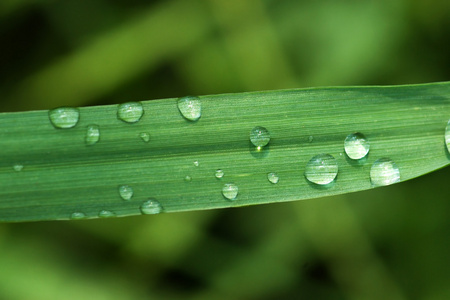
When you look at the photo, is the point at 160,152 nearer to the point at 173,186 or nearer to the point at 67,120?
the point at 173,186

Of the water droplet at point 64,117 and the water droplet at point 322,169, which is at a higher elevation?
the water droplet at point 64,117

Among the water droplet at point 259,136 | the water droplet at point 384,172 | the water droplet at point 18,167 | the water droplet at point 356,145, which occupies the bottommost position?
the water droplet at point 384,172

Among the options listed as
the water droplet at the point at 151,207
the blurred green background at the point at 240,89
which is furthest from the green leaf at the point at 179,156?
the blurred green background at the point at 240,89

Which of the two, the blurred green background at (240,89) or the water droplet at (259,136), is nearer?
the water droplet at (259,136)

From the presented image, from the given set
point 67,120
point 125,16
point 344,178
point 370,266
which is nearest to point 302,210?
point 370,266

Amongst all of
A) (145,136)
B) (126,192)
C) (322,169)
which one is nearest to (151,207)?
(126,192)

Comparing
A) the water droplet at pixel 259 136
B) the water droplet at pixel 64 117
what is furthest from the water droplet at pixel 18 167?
the water droplet at pixel 259 136

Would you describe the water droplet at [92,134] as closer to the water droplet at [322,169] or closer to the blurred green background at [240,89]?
the water droplet at [322,169]

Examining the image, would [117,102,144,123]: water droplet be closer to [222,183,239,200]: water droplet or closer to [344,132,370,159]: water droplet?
[222,183,239,200]: water droplet
